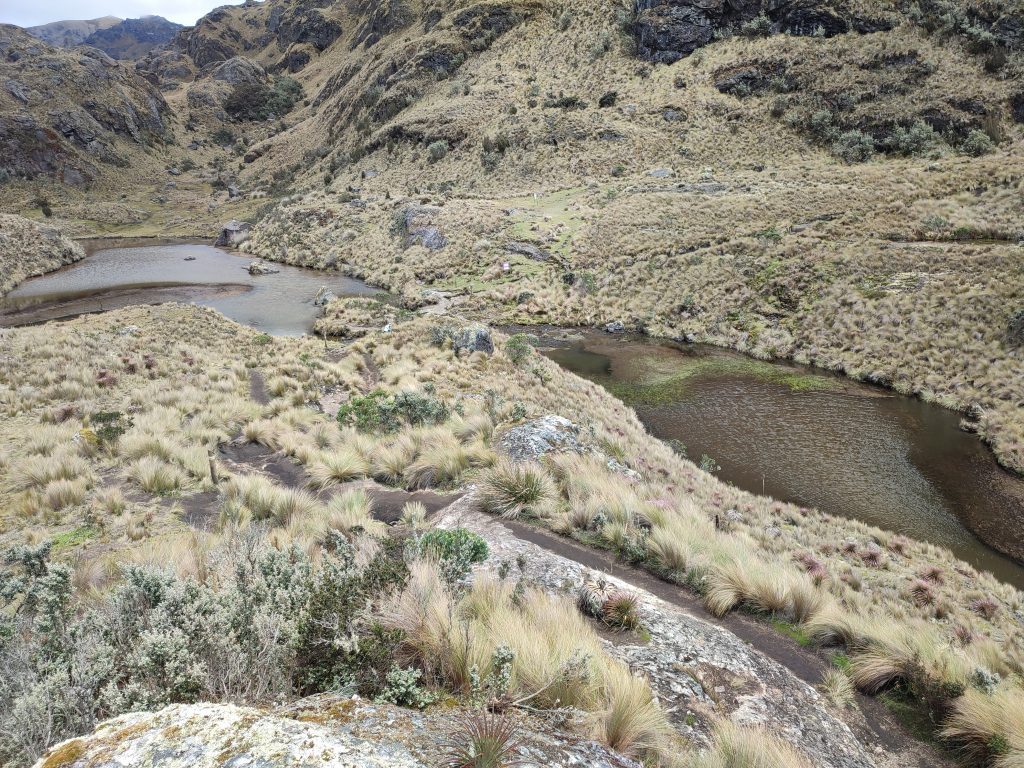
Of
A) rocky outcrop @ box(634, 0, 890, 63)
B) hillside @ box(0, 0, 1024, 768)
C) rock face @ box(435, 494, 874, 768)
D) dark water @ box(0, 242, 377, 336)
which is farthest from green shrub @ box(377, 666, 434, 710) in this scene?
rocky outcrop @ box(634, 0, 890, 63)

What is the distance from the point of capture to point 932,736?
14.9 feet

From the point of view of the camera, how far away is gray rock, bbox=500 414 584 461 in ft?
35.0

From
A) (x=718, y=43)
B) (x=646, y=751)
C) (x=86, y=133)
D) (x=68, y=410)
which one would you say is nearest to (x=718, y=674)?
(x=646, y=751)

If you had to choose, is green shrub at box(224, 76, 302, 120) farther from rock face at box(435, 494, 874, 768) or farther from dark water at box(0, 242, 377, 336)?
rock face at box(435, 494, 874, 768)

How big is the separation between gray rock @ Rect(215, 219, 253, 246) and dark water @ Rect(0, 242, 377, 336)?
7512mm

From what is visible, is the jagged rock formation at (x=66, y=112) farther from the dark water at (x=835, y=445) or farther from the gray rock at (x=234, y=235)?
the dark water at (x=835, y=445)

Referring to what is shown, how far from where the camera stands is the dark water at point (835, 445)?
527 inches

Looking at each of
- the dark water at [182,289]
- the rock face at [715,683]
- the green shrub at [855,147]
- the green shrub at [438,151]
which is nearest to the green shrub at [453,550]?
the rock face at [715,683]

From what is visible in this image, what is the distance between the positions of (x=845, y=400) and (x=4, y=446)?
2710 cm

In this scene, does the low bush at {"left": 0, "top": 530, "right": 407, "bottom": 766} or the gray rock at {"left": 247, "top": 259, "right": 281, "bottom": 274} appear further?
the gray rock at {"left": 247, "top": 259, "right": 281, "bottom": 274}

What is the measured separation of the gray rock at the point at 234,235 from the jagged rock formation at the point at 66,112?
4553cm

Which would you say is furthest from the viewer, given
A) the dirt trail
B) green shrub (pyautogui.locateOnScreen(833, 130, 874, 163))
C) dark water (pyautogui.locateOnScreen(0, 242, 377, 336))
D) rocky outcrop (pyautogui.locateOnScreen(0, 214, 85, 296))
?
green shrub (pyautogui.locateOnScreen(833, 130, 874, 163))

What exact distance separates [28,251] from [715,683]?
69018mm

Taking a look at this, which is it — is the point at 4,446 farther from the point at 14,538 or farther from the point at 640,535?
the point at 640,535
